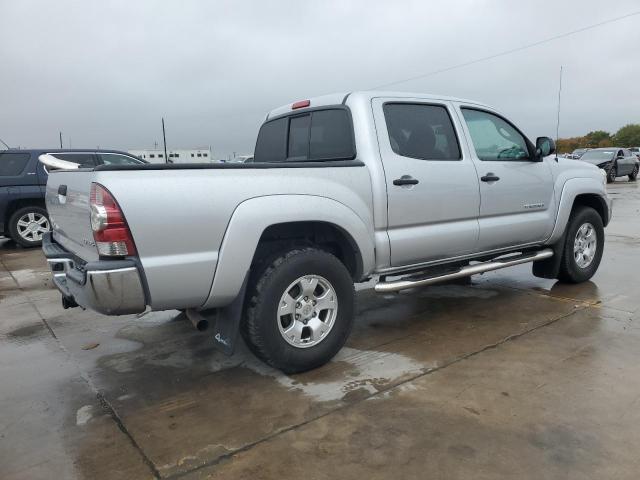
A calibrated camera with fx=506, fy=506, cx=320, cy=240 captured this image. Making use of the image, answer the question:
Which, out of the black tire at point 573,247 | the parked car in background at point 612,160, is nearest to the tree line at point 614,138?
the parked car in background at point 612,160

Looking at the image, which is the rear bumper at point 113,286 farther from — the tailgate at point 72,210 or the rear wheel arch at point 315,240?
the rear wheel arch at point 315,240

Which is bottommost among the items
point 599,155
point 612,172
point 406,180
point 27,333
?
point 27,333

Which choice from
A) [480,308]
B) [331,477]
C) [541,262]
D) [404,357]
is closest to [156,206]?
[331,477]

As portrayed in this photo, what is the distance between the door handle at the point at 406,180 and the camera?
3.78 meters

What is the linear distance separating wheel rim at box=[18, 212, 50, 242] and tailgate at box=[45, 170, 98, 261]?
6.54m

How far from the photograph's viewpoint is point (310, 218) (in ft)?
11.0

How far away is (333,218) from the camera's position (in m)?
3.44

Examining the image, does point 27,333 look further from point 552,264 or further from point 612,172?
point 612,172

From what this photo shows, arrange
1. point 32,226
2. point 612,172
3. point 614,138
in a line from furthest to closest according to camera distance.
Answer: point 614,138
point 612,172
point 32,226

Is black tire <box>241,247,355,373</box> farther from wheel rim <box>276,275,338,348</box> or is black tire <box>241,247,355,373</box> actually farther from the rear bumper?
the rear bumper

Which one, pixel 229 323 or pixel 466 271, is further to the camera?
pixel 466 271

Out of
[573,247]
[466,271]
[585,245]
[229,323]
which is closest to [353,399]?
[229,323]

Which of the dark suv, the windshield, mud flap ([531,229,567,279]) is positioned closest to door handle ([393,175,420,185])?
mud flap ([531,229,567,279])

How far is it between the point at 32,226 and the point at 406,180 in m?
8.48
